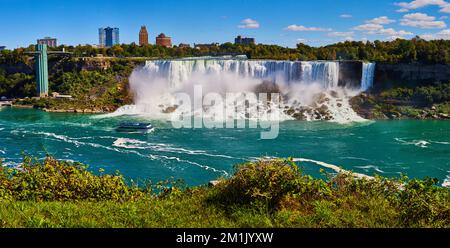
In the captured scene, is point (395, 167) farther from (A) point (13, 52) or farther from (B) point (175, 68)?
(A) point (13, 52)

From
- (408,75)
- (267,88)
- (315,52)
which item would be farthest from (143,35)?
(408,75)

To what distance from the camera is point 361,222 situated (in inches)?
186

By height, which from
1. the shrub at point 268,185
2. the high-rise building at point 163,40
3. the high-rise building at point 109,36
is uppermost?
the high-rise building at point 109,36

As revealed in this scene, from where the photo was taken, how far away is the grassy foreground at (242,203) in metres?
4.61

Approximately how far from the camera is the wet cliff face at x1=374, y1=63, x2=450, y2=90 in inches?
1289

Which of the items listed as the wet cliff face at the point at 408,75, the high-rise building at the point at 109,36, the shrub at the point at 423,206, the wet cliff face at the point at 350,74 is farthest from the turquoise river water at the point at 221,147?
the high-rise building at the point at 109,36

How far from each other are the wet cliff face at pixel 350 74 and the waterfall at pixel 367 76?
9.7 inches

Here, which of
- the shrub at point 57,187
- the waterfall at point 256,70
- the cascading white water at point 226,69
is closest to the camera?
the shrub at point 57,187

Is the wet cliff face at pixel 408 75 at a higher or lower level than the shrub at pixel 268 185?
higher

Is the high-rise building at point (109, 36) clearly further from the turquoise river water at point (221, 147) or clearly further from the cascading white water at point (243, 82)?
the turquoise river water at point (221, 147)

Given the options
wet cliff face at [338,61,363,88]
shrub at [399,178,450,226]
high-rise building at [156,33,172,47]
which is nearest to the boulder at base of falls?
wet cliff face at [338,61,363,88]

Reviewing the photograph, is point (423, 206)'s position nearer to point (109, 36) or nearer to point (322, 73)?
point (322, 73)

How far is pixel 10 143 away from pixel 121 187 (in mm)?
16262
